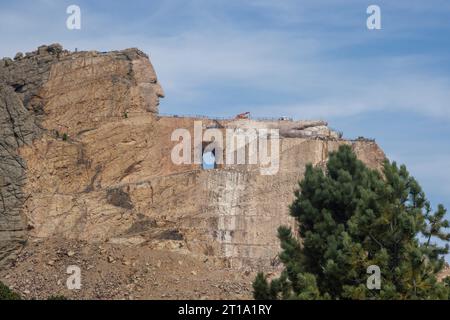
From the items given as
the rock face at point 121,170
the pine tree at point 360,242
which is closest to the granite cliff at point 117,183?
the rock face at point 121,170

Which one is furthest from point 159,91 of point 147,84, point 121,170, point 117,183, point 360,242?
point 360,242

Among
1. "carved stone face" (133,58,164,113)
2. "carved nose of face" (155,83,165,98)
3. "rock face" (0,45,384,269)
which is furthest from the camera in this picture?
"carved nose of face" (155,83,165,98)

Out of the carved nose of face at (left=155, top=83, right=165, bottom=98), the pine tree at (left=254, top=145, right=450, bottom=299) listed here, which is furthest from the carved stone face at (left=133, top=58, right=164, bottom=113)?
the pine tree at (left=254, top=145, right=450, bottom=299)

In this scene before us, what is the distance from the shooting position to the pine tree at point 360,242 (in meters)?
57.0

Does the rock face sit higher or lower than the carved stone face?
lower

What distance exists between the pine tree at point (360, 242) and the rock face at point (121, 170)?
44.1ft

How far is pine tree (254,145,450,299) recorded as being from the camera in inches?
2245

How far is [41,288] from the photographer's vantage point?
71.5 m

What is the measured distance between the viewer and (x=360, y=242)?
5916cm

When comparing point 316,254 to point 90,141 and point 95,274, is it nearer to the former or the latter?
point 95,274

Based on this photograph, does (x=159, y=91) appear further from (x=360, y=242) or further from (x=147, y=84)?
(x=360, y=242)

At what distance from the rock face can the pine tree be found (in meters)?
13.4

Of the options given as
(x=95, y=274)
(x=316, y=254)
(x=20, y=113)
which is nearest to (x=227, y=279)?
(x=95, y=274)

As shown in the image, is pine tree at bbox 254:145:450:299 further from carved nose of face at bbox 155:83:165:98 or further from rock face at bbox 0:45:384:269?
carved nose of face at bbox 155:83:165:98
